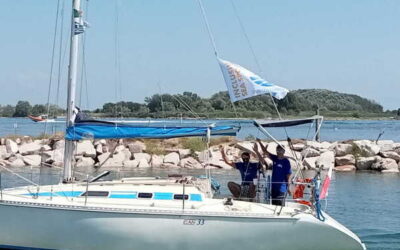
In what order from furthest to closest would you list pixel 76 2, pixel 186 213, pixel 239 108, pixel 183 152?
pixel 183 152
pixel 239 108
pixel 76 2
pixel 186 213

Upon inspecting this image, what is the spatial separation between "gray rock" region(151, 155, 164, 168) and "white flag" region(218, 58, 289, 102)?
21.2m

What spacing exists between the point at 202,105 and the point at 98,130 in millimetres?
4802

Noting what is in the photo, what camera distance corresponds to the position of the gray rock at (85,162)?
36.9 metres

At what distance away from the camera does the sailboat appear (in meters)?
14.8

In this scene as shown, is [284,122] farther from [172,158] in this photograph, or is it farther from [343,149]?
[343,149]

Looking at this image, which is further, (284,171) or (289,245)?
(284,171)

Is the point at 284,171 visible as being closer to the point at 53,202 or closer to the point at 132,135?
the point at 132,135

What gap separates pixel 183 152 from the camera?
39031mm

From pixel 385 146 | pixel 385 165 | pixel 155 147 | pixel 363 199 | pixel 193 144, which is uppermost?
pixel 385 146

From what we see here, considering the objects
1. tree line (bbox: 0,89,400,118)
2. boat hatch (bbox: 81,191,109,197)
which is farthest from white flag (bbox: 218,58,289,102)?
boat hatch (bbox: 81,191,109,197)

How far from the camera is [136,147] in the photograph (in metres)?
39.0

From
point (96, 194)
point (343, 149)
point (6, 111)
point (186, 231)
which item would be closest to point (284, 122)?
point (186, 231)

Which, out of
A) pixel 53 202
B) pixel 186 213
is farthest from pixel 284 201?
pixel 53 202

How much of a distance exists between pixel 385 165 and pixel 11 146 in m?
21.5
